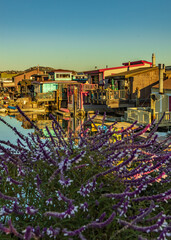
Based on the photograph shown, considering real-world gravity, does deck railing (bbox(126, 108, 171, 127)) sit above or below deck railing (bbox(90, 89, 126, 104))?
below

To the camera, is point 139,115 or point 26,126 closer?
point 139,115

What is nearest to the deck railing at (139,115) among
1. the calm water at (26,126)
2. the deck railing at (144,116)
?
the deck railing at (144,116)

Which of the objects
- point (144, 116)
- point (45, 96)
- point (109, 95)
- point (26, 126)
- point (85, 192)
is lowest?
point (26, 126)

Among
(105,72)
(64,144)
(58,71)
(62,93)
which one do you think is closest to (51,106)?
(62,93)

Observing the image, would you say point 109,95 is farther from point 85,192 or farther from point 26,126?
point 85,192

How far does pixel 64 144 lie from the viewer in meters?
2.55

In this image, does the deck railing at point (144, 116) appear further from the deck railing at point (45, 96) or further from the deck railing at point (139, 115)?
the deck railing at point (45, 96)

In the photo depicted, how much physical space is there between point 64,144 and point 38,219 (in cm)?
88

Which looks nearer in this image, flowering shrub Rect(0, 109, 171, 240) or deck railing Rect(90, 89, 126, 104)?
flowering shrub Rect(0, 109, 171, 240)

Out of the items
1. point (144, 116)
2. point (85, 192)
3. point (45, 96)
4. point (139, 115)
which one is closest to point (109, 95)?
point (139, 115)

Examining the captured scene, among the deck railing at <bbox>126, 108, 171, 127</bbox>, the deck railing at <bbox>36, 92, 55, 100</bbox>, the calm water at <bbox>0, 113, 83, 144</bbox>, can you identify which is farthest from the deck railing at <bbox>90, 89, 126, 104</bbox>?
the deck railing at <bbox>36, 92, 55, 100</bbox>

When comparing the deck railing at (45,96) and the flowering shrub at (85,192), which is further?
the deck railing at (45,96)

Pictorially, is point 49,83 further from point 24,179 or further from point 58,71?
point 24,179

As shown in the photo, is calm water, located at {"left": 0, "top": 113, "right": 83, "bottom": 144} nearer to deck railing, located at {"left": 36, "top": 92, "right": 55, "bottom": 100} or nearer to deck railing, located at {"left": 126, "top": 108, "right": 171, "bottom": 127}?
deck railing, located at {"left": 36, "top": 92, "right": 55, "bottom": 100}
